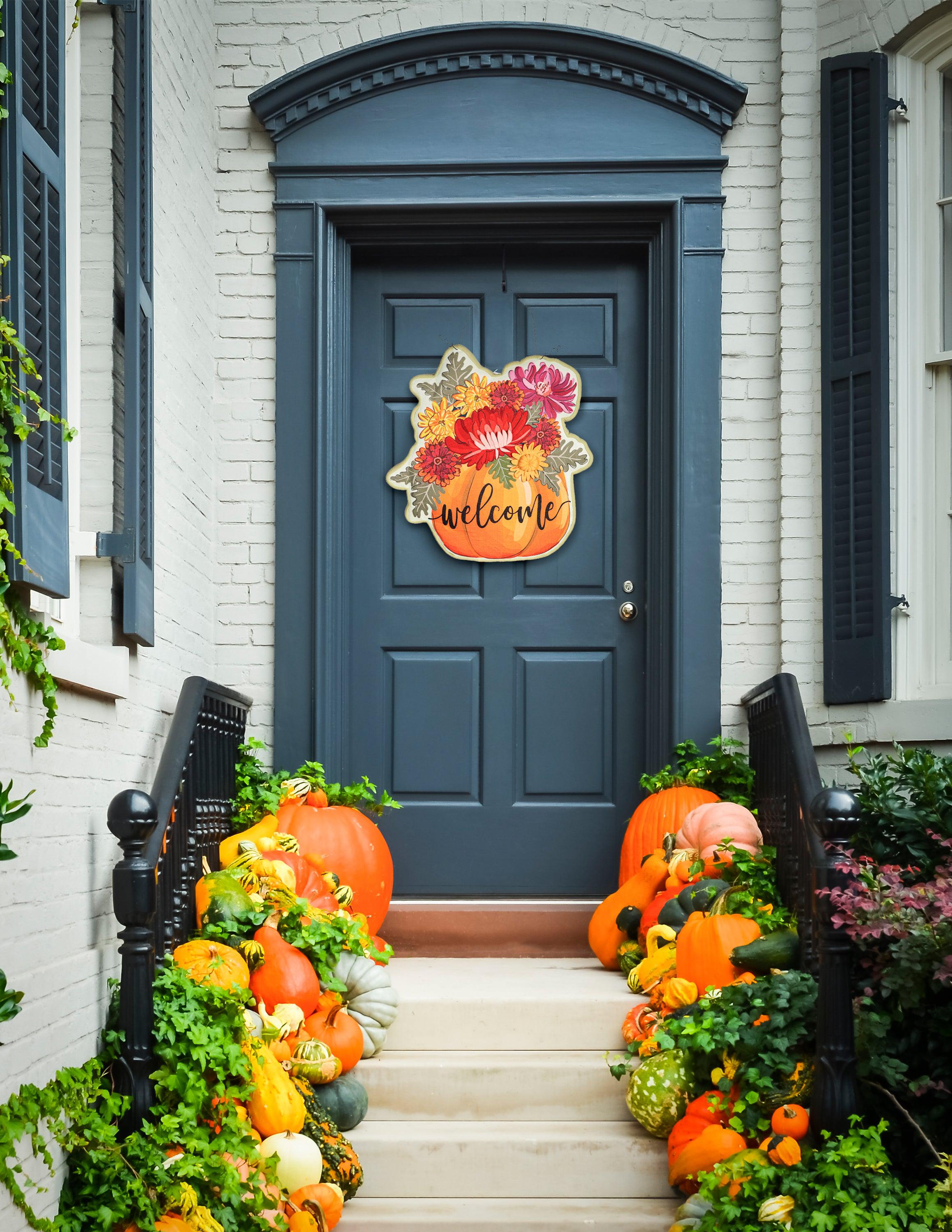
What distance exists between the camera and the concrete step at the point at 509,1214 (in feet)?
9.29

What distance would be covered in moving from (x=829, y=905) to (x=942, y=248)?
2313 mm

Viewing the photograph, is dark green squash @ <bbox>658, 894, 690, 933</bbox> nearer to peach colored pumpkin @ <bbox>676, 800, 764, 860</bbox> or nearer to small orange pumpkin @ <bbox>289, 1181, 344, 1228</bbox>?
peach colored pumpkin @ <bbox>676, 800, 764, 860</bbox>

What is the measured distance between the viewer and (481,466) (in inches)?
177

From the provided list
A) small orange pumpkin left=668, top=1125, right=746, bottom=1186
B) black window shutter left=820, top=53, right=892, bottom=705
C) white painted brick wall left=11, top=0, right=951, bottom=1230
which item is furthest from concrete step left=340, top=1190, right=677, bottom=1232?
black window shutter left=820, top=53, right=892, bottom=705

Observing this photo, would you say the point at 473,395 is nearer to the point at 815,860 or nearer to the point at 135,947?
the point at 815,860

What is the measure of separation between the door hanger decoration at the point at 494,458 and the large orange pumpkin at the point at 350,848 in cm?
108

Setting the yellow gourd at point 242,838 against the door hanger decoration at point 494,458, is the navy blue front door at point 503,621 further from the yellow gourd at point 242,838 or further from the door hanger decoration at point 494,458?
the yellow gourd at point 242,838

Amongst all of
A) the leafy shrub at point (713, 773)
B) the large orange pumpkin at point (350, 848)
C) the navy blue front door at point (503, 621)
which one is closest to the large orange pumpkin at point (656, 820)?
the leafy shrub at point (713, 773)

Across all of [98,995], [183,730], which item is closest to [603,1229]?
[98,995]

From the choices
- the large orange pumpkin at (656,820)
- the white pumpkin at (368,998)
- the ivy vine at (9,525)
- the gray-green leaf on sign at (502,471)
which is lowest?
the white pumpkin at (368,998)

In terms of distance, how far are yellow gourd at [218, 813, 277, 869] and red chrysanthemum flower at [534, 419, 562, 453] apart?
1.66 meters

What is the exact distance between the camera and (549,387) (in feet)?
14.9

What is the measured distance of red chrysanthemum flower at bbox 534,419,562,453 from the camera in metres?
4.50

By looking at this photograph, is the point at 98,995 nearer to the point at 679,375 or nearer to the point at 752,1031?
the point at 752,1031
